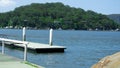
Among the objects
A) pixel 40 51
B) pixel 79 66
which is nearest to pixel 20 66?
pixel 79 66

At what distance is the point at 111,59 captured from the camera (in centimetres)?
898

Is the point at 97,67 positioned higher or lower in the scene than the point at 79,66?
higher

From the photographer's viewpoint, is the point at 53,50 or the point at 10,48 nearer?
the point at 53,50

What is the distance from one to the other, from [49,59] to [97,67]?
23.0m

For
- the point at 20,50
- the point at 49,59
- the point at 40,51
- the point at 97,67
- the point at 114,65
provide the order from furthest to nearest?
the point at 20,50, the point at 40,51, the point at 49,59, the point at 97,67, the point at 114,65

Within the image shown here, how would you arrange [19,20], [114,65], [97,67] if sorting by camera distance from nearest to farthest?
[114,65] < [97,67] < [19,20]

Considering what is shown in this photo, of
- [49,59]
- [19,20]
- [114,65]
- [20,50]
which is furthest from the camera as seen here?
[19,20]

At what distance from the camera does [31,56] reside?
3359 centimetres

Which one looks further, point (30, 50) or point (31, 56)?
point (30, 50)

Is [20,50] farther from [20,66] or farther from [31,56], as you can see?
[20,66]

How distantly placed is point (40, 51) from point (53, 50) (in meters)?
1.30

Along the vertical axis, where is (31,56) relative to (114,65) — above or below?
below

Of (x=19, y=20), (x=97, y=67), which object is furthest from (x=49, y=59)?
(x=19, y=20)

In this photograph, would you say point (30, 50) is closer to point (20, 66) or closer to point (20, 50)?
point (20, 50)
